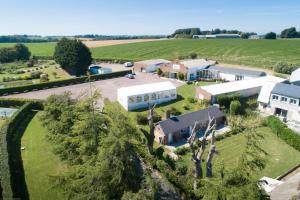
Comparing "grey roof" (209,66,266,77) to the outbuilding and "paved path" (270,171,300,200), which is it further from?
"paved path" (270,171,300,200)

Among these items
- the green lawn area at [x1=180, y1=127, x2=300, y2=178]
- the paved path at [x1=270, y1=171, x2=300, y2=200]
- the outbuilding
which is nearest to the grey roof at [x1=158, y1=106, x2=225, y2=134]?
the green lawn area at [x1=180, y1=127, x2=300, y2=178]

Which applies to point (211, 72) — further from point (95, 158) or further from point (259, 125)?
point (95, 158)

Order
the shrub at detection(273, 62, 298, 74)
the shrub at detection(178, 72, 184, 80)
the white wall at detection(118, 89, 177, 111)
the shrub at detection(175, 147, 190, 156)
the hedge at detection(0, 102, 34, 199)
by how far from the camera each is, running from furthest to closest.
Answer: the shrub at detection(273, 62, 298, 74) → the shrub at detection(178, 72, 184, 80) → the white wall at detection(118, 89, 177, 111) → the shrub at detection(175, 147, 190, 156) → the hedge at detection(0, 102, 34, 199)

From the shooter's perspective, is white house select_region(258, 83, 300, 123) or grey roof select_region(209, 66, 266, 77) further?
grey roof select_region(209, 66, 266, 77)

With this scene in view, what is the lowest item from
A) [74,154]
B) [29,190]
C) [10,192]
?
[29,190]

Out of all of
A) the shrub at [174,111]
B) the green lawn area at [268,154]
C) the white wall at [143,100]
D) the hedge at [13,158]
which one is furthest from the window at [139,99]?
the hedge at [13,158]

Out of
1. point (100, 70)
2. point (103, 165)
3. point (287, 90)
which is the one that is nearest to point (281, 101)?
point (287, 90)

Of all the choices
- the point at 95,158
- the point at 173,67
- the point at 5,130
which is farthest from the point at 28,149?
the point at 173,67
